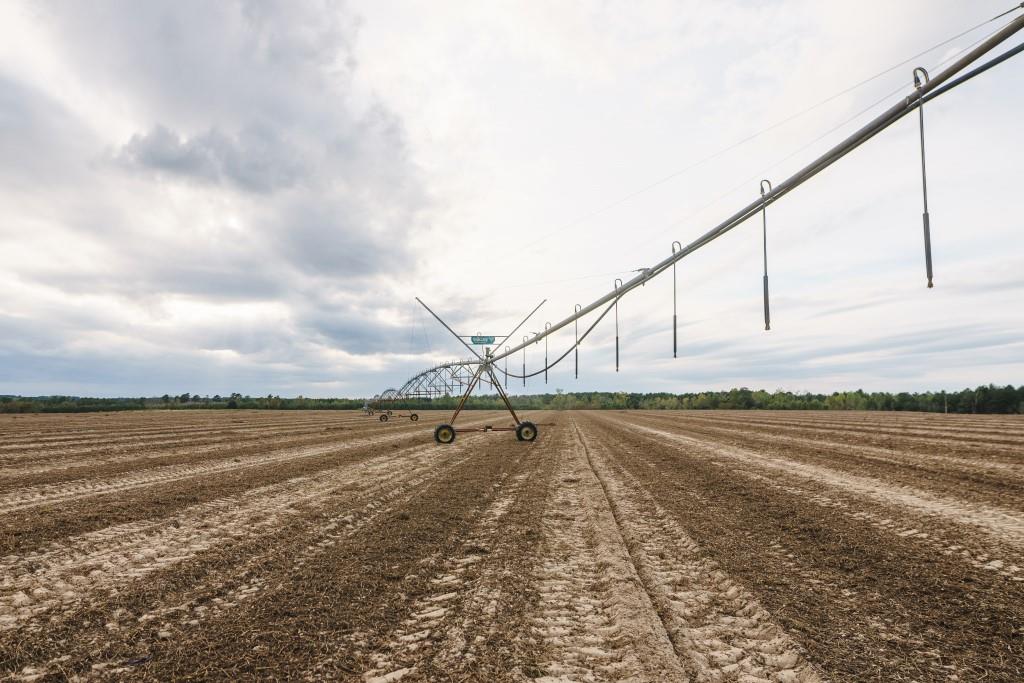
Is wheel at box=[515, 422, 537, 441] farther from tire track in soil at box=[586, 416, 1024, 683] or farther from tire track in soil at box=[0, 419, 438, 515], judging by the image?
tire track in soil at box=[586, 416, 1024, 683]

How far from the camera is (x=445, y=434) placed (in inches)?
923

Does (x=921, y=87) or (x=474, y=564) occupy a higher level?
(x=921, y=87)

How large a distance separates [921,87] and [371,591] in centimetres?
1369

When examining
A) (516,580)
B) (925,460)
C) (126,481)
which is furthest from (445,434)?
(925,460)

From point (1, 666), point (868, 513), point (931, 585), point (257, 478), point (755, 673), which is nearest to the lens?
point (755, 673)

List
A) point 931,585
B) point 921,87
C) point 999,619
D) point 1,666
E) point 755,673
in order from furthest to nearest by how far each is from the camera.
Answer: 1. point 921,87
2. point 931,585
3. point 999,619
4. point 1,666
5. point 755,673

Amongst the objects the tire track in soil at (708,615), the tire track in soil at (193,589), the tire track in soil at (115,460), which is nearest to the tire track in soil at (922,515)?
the tire track in soil at (708,615)

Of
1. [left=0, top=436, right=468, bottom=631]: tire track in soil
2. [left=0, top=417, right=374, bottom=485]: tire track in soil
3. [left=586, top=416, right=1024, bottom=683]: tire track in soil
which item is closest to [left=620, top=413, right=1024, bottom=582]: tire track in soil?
[left=586, top=416, right=1024, bottom=683]: tire track in soil

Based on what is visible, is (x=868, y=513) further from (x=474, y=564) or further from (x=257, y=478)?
(x=257, y=478)

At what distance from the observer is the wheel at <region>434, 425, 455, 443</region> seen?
23.0 metres

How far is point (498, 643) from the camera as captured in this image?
409cm

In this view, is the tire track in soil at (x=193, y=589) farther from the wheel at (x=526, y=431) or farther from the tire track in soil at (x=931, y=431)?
the tire track in soil at (x=931, y=431)

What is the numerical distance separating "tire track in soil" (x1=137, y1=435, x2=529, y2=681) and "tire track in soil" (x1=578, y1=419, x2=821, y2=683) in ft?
8.23

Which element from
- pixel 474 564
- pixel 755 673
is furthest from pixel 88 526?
pixel 755 673
